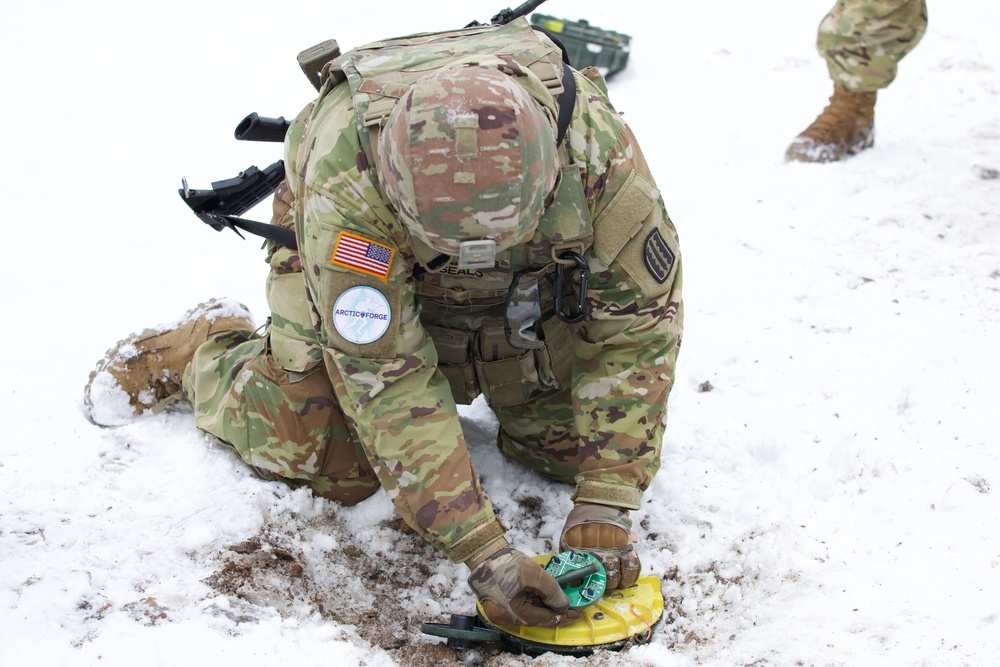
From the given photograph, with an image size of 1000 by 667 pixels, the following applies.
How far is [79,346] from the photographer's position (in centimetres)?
341

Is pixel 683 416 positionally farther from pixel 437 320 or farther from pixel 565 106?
pixel 565 106

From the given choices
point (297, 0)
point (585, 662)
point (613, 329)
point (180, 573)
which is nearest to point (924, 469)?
point (613, 329)

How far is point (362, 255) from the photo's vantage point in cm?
215

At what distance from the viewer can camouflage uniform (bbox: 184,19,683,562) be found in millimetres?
2186

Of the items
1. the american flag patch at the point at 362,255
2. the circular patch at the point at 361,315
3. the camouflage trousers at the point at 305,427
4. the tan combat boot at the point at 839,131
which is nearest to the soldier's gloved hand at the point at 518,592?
the camouflage trousers at the point at 305,427

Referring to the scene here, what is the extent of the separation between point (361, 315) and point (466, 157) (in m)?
0.52

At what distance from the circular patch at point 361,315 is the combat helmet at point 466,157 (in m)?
0.25

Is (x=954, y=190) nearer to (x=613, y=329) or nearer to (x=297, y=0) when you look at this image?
(x=613, y=329)

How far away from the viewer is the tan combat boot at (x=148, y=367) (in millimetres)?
2986

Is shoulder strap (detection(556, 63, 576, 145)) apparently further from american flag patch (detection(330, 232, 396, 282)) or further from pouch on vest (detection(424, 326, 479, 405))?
pouch on vest (detection(424, 326, 479, 405))

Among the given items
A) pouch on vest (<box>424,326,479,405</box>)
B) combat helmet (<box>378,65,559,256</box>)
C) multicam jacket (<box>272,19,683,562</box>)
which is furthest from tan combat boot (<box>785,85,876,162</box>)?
combat helmet (<box>378,65,559,256</box>)

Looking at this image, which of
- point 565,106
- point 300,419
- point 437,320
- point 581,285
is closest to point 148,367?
point 300,419

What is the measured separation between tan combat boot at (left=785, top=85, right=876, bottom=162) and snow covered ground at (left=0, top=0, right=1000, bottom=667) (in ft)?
0.35

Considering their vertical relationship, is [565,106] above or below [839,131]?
above
